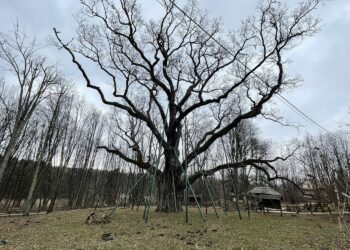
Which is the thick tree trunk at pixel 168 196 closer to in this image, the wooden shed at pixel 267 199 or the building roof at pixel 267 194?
the wooden shed at pixel 267 199

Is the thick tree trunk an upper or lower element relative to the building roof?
lower

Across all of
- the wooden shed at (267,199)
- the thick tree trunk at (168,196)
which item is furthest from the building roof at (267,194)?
the thick tree trunk at (168,196)

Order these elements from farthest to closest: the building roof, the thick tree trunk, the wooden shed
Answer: the building roof, the wooden shed, the thick tree trunk

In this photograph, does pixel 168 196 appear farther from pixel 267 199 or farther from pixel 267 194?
pixel 267 199

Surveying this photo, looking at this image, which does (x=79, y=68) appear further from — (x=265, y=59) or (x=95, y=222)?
(x=265, y=59)

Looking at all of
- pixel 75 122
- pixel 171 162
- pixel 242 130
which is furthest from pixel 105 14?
pixel 242 130

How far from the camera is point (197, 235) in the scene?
7.29 meters

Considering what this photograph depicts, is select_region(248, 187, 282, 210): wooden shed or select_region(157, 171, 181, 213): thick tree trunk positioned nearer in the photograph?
select_region(157, 171, 181, 213): thick tree trunk

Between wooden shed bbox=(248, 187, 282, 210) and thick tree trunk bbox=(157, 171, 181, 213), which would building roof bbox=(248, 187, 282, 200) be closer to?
wooden shed bbox=(248, 187, 282, 210)

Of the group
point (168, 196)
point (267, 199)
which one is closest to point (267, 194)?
point (267, 199)

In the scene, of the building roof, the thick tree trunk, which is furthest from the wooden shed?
the thick tree trunk

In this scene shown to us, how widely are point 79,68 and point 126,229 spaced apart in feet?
29.9

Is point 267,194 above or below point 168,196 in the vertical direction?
above

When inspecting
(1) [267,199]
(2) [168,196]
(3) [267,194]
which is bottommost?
(2) [168,196]
